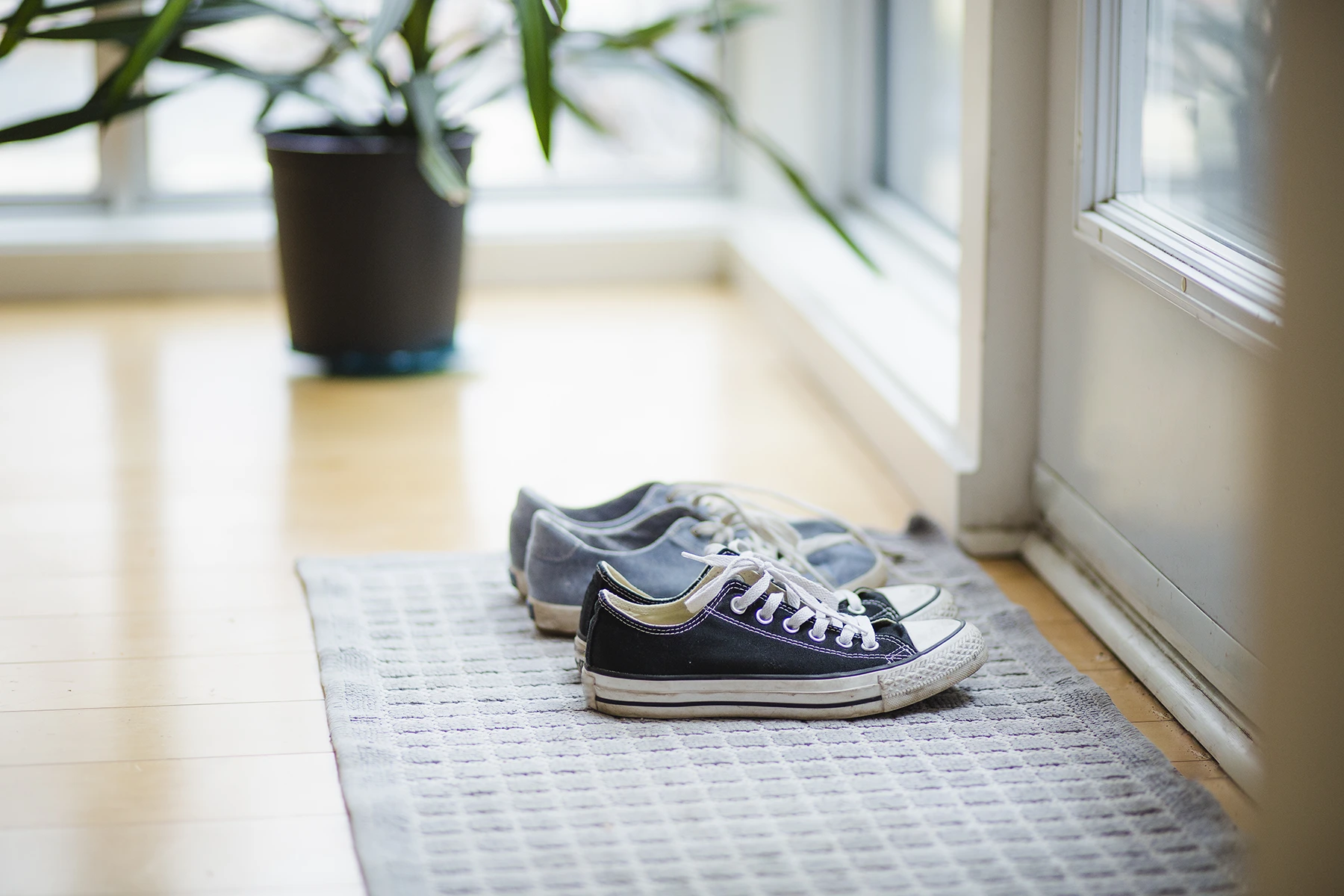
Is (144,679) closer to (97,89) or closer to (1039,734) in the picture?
(1039,734)

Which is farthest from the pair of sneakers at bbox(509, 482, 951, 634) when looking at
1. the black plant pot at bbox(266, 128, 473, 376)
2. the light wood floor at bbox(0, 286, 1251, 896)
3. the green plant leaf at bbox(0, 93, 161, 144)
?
the green plant leaf at bbox(0, 93, 161, 144)

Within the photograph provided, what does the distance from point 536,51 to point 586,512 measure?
807 mm

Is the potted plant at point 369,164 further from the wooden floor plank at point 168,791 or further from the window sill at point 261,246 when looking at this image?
the wooden floor plank at point 168,791

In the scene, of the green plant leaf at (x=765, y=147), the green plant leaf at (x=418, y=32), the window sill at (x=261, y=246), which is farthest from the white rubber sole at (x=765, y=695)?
the window sill at (x=261, y=246)

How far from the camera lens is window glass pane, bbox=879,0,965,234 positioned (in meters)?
2.73

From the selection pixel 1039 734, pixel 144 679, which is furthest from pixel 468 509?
pixel 1039 734

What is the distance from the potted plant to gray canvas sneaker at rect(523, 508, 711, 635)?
0.93 m

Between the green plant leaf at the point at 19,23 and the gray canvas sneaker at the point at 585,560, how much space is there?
127 centimetres

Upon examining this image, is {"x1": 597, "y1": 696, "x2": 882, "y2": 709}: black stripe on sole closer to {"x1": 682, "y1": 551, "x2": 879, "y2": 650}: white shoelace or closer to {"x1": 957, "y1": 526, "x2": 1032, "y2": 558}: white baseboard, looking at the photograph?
{"x1": 682, "y1": 551, "x2": 879, "y2": 650}: white shoelace

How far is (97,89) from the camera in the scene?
2434 millimetres

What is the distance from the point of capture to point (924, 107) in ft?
9.64

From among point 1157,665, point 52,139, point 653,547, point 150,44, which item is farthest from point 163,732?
point 52,139

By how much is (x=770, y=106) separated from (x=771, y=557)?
205 cm

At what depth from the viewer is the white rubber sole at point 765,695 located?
1.38 meters
